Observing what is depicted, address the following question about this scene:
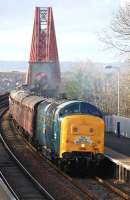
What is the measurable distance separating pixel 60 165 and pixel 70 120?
2306mm

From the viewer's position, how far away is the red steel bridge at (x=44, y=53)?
333ft

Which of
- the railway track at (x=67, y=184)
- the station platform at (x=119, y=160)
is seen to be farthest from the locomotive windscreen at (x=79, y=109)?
the railway track at (x=67, y=184)

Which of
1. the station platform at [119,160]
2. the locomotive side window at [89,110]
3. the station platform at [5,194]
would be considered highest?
the locomotive side window at [89,110]

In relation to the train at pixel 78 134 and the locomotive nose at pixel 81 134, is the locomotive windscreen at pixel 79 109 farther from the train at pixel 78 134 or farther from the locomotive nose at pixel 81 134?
the locomotive nose at pixel 81 134

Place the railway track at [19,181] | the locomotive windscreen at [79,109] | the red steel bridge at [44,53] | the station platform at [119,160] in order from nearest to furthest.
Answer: the railway track at [19,181] < the station platform at [119,160] < the locomotive windscreen at [79,109] < the red steel bridge at [44,53]

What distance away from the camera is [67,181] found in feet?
63.0

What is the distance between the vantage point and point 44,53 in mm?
106375

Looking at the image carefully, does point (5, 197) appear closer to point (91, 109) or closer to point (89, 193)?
point (89, 193)

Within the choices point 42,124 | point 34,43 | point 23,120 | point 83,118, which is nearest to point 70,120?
point 83,118

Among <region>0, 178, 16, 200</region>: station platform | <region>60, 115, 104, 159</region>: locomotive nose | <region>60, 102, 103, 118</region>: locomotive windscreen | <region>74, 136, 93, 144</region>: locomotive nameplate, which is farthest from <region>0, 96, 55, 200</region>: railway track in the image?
<region>60, 102, 103, 118</region>: locomotive windscreen

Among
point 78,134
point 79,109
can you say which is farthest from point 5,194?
→ point 79,109

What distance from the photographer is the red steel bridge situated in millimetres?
101500

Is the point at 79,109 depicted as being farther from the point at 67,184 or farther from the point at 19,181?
the point at 19,181

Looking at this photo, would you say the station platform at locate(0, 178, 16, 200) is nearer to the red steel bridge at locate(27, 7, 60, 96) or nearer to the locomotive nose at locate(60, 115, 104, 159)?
the locomotive nose at locate(60, 115, 104, 159)
